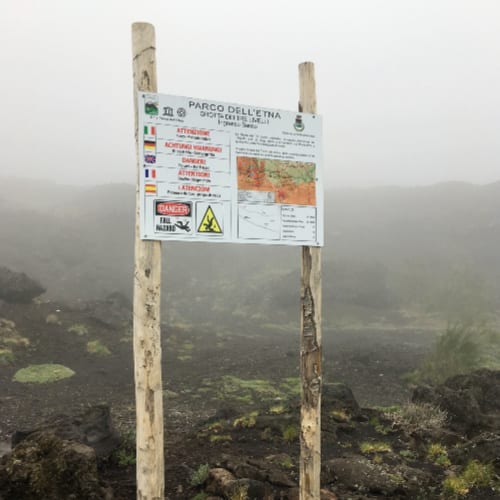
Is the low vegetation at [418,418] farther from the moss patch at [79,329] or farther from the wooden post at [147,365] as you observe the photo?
the moss patch at [79,329]

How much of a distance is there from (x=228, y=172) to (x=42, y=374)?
1402 centimetres

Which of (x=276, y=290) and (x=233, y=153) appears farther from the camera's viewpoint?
(x=276, y=290)

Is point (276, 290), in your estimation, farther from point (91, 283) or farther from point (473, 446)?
point (473, 446)

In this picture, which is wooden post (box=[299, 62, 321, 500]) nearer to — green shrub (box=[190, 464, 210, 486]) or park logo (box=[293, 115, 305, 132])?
park logo (box=[293, 115, 305, 132])

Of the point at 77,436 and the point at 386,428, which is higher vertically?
the point at 77,436

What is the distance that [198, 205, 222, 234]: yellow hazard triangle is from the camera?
481 cm

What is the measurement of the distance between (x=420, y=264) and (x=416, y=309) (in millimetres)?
12616

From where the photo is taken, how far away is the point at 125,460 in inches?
297

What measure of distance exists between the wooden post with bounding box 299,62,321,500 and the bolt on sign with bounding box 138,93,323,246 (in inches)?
15.2

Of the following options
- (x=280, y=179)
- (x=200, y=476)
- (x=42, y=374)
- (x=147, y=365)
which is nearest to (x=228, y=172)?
(x=280, y=179)

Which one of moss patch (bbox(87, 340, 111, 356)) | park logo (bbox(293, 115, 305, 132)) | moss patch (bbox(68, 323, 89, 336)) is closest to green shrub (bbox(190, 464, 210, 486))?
park logo (bbox(293, 115, 305, 132))

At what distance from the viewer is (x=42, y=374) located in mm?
16172

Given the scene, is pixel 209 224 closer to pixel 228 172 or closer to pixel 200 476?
pixel 228 172

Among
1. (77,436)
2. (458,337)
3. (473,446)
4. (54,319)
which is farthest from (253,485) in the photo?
(54,319)
